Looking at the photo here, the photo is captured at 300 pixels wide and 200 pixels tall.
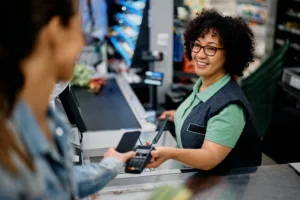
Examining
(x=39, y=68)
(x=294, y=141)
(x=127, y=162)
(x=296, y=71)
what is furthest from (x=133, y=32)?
(x=39, y=68)

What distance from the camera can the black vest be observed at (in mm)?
1873

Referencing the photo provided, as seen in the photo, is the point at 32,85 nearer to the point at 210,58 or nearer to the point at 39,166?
the point at 39,166

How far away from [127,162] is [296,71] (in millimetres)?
3628

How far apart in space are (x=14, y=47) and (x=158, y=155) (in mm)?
997

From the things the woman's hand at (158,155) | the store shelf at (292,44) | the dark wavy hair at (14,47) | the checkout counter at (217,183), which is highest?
the dark wavy hair at (14,47)

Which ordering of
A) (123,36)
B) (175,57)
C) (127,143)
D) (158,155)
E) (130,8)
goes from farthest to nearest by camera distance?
(123,36), (130,8), (175,57), (158,155), (127,143)

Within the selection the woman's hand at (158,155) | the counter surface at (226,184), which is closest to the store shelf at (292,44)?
the counter surface at (226,184)

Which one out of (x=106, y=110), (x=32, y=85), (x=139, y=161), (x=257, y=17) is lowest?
(x=106, y=110)

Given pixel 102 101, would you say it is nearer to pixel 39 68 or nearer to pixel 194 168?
pixel 194 168

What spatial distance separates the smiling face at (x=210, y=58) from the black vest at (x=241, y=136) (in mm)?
103

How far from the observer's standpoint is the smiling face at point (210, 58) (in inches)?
78.4

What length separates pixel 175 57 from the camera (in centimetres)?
506

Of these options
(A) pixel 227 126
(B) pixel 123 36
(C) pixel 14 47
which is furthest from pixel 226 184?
(B) pixel 123 36

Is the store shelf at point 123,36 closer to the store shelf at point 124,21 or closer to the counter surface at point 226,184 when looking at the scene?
the store shelf at point 124,21
